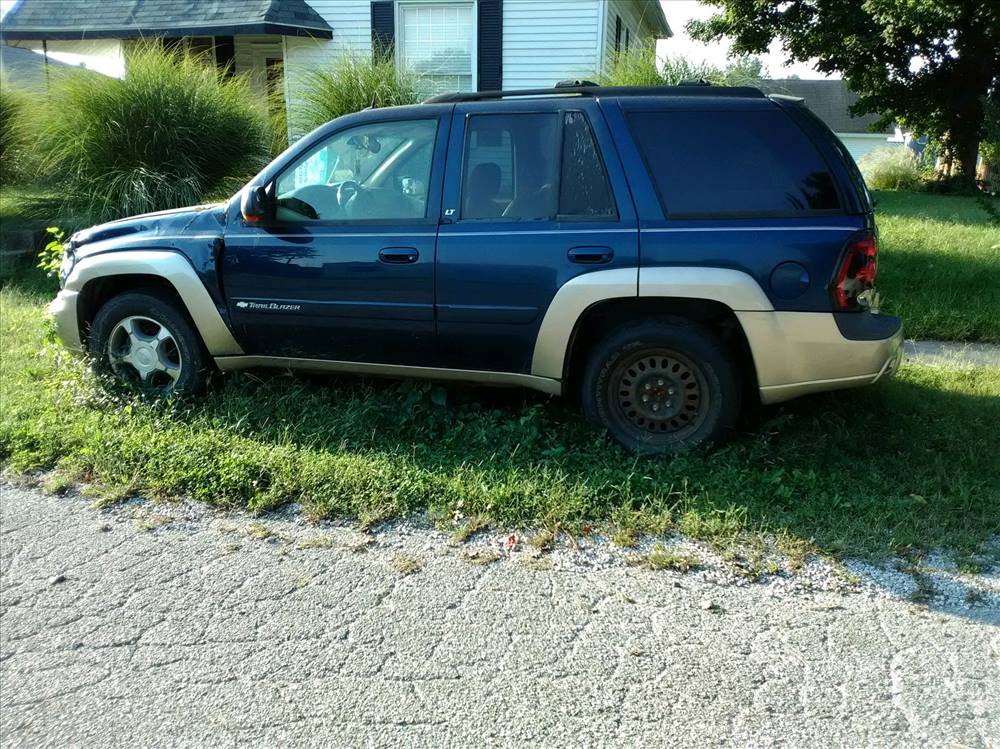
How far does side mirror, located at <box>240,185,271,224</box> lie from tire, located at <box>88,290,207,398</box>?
0.86 meters

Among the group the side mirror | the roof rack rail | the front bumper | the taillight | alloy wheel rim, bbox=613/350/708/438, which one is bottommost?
alloy wheel rim, bbox=613/350/708/438

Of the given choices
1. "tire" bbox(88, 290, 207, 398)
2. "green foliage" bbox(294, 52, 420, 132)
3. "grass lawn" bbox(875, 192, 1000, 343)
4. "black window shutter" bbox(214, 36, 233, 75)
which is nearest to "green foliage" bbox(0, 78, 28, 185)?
"green foliage" bbox(294, 52, 420, 132)

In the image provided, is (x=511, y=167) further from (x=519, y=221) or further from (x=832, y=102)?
(x=832, y=102)

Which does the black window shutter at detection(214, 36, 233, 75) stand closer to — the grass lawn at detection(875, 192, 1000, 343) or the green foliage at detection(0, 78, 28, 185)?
the green foliage at detection(0, 78, 28, 185)

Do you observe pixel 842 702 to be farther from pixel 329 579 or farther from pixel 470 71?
pixel 470 71

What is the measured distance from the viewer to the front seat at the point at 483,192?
15.1 ft

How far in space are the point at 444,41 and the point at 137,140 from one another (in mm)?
6645

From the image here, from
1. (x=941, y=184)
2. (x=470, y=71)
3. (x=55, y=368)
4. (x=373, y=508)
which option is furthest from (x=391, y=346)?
(x=941, y=184)

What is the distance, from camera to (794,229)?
413cm

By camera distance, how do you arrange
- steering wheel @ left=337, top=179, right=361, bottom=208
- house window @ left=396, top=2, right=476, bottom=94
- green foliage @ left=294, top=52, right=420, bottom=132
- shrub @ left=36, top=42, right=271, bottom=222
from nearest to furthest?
steering wheel @ left=337, top=179, right=361, bottom=208
shrub @ left=36, top=42, right=271, bottom=222
green foliage @ left=294, top=52, right=420, bottom=132
house window @ left=396, top=2, right=476, bottom=94

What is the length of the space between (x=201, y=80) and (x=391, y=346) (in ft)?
27.2

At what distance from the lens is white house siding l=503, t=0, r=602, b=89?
14945 millimetres

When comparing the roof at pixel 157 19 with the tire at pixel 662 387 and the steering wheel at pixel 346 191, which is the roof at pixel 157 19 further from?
the tire at pixel 662 387

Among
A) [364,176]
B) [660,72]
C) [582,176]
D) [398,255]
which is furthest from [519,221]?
[660,72]
